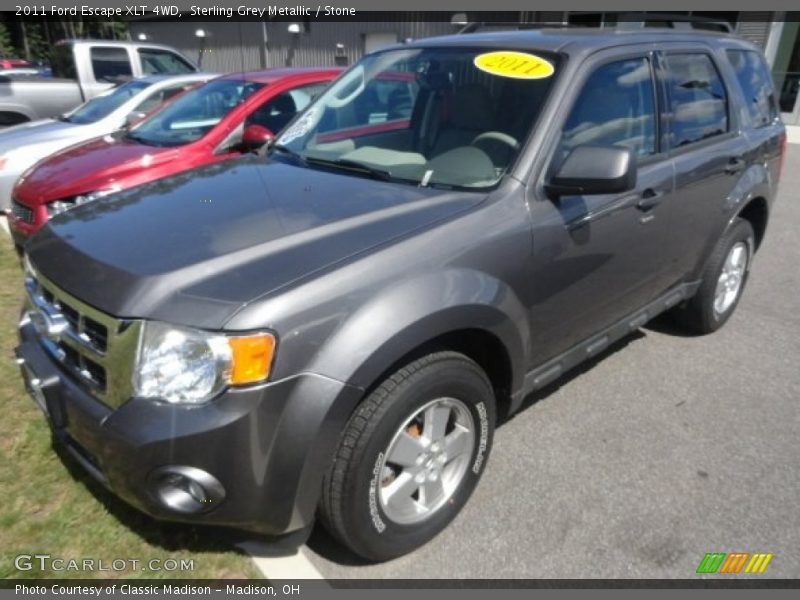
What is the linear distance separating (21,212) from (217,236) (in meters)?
3.36

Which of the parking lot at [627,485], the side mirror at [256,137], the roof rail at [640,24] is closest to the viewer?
the parking lot at [627,485]

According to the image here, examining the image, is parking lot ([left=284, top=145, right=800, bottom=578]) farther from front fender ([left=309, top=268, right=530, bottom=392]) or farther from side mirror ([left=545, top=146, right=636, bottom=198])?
side mirror ([left=545, top=146, right=636, bottom=198])

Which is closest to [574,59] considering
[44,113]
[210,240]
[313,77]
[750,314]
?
[210,240]

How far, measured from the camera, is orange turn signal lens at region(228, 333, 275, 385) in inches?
68.6

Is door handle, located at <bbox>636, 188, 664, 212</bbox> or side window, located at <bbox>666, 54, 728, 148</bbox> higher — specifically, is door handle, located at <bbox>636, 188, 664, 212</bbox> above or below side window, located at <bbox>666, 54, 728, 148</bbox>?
below

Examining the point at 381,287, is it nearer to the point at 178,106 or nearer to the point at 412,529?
the point at 412,529

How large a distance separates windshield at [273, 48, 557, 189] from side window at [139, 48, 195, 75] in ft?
26.8

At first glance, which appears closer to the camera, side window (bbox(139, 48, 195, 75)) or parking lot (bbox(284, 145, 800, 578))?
parking lot (bbox(284, 145, 800, 578))

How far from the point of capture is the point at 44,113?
367 inches

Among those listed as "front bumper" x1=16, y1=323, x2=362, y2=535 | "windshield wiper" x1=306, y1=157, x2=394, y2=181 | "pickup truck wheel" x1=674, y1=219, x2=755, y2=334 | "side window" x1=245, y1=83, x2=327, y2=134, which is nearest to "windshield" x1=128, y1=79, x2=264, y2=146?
"side window" x1=245, y1=83, x2=327, y2=134

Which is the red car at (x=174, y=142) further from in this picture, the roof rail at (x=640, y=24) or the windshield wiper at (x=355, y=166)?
the roof rail at (x=640, y=24)

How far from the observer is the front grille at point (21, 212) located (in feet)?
14.8

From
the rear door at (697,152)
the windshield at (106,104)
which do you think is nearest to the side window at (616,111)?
the rear door at (697,152)

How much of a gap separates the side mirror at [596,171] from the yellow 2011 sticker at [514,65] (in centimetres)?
48
